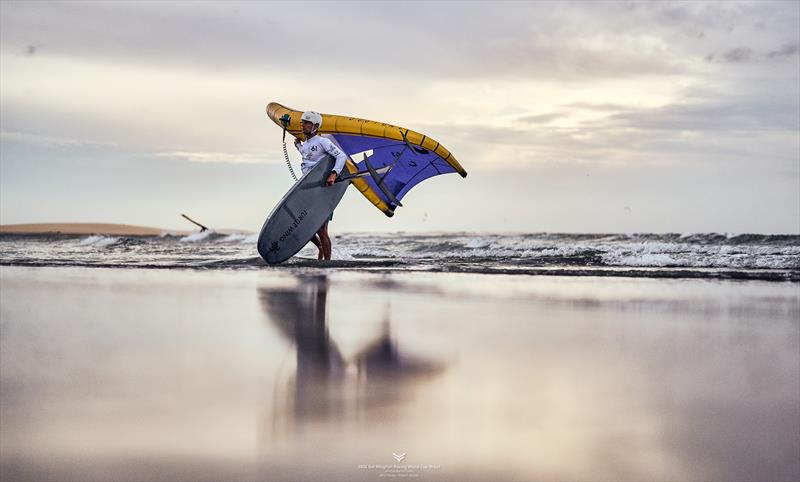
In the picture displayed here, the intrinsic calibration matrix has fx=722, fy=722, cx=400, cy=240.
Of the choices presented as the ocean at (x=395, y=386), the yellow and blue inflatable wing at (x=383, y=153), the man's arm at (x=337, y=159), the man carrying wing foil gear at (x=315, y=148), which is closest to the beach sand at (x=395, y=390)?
the ocean at (x=395, y=386)

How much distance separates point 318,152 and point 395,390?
745 centimetres

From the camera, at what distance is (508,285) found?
749 cm

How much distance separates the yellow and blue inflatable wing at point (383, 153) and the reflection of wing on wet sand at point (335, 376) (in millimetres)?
6591

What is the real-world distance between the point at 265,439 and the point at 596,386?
1449 millimetres

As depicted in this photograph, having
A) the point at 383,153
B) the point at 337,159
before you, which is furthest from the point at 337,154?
the point at 383,153

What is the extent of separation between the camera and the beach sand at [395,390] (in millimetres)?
2123

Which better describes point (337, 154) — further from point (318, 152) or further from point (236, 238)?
point (236, 238)

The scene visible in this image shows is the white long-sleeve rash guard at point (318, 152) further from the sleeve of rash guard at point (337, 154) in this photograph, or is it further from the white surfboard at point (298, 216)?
the white surfboard at point (298, 216)

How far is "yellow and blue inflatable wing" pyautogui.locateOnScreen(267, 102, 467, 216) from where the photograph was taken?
11.2 meters

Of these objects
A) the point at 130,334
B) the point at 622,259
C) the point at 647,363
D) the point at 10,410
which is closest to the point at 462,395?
the point at 647,363

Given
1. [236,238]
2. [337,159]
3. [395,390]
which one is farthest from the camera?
[236,238]

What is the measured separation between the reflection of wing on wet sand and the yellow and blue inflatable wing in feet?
21.6

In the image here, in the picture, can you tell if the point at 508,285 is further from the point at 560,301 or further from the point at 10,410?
the point at 10,410

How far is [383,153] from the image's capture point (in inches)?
471
